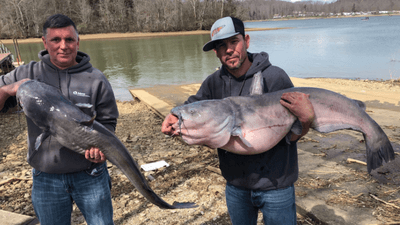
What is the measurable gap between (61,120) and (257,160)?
159 cm

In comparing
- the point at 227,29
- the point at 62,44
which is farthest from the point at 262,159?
the point at 62,44

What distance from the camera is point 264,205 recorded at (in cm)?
219

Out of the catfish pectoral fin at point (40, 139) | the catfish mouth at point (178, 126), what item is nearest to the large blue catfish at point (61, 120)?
the catfish pectoral fin at point (40, 139)

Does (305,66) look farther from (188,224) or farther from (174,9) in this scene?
(174,9)

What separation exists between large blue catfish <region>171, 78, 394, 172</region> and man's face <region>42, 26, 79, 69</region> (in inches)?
46.2

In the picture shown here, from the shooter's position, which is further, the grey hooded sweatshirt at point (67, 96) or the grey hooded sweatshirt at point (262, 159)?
the grey hooded sweatshirt at point (67, 96)

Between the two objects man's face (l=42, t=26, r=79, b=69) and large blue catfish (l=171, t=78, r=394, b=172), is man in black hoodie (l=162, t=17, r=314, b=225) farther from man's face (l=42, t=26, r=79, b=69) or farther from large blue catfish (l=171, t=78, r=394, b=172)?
man's face (l=42, t=26, r=79, b=69)

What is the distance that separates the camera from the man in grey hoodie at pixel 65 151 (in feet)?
7.67

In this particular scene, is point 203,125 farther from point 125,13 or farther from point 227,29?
point 125,13

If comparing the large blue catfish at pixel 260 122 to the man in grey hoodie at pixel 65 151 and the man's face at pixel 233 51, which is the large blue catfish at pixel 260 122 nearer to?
the man's face at pixel 233 51

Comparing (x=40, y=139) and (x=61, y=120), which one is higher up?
(x=61, y=120)

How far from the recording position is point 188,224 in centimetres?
358

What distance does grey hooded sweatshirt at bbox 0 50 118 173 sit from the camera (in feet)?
7.67

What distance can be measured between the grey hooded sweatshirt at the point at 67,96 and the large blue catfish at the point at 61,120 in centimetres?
17
